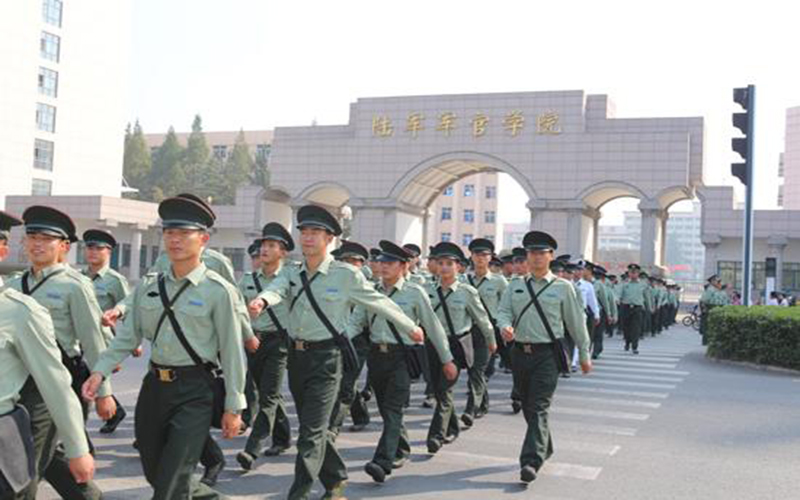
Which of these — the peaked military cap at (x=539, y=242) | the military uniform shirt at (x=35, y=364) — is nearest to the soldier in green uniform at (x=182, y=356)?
the military uniform shirt at (x=35, y=364)

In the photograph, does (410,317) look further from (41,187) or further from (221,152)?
(221,152)

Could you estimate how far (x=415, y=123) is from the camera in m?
39.2

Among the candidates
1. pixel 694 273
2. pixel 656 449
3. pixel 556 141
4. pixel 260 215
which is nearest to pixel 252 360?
pixel 656 449

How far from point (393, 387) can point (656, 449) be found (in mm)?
2914

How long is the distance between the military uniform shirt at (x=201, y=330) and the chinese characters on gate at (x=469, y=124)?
3407 centimetres

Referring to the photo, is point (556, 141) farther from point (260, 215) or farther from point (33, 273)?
point (33, 273)

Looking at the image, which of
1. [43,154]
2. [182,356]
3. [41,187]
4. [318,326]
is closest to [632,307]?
[318,326]

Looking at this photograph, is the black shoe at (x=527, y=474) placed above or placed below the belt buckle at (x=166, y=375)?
below

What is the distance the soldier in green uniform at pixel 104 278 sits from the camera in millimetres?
8039

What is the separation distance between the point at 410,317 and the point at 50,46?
50.9 meters

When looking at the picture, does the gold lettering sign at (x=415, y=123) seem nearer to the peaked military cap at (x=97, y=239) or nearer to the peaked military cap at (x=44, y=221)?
the peaked military cap at (x=97, y=239)

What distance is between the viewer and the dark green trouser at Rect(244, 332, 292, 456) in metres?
6.93

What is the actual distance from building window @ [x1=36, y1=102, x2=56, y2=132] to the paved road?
43.5m

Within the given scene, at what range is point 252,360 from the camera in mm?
7492
